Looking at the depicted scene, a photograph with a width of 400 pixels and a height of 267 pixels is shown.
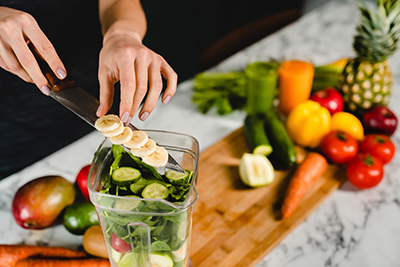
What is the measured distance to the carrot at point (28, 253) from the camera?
917 millimetres

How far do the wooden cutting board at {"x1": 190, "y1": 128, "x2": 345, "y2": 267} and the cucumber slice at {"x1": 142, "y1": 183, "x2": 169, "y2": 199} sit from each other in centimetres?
34

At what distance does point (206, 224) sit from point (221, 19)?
232 cm

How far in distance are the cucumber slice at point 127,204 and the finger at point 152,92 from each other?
0.28m

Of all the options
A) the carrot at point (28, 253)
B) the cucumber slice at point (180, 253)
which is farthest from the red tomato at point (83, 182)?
the cucumber slice at point (180, 253)

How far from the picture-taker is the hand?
89cm

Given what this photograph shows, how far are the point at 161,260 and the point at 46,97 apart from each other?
3.26 feet

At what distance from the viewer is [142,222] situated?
2.37 ft

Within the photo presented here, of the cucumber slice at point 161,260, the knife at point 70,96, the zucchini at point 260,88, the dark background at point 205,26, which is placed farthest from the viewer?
the dark background at point 205,26

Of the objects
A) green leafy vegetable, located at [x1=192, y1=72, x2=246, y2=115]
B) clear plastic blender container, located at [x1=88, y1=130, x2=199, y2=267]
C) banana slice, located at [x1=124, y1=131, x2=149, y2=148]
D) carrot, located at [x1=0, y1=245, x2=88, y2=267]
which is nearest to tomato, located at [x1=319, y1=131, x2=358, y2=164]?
green leafy vegetable, located at [x1=192, y1=72, x2=246, y2=115]

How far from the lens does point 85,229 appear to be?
1.01 metres

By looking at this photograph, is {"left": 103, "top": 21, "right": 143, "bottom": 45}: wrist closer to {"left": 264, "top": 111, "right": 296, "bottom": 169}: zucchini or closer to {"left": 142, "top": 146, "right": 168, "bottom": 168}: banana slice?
{"left": 142, "top": 146, "right": 168, "bottom": 168}: banana slice

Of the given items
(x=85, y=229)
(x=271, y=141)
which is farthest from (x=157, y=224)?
(x=271, y=141)

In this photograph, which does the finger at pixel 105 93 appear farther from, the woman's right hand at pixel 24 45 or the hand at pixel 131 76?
the woman's right hand at pixel 24 45

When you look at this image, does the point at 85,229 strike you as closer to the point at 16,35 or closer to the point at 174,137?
the point at 174,137
